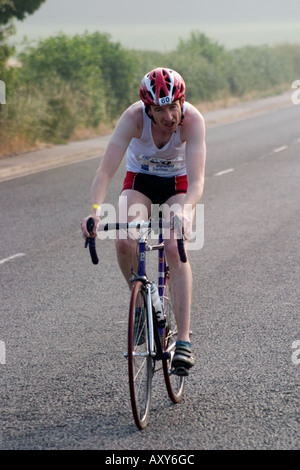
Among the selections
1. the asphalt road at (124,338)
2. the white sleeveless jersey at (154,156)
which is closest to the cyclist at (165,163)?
the white sleeveless jersey at (154,156)

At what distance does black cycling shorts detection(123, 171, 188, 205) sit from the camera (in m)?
5.56

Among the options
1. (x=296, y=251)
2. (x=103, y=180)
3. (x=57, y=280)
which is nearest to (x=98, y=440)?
(x=103, y=180)

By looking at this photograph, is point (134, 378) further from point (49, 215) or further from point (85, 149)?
point (85, 149)

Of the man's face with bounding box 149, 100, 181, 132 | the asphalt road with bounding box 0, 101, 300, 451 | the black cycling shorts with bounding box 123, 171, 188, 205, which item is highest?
the man's face with bounding box 149, 100, 181, 132

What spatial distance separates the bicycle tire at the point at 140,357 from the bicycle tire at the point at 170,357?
12cm

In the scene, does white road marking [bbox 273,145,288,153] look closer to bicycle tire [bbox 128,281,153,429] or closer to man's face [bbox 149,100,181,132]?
man's face [bbox 149,100,181,132]

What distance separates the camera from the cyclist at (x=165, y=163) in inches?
200

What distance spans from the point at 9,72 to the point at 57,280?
473 inches

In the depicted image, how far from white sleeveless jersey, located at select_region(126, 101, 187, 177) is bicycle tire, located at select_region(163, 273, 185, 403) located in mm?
668

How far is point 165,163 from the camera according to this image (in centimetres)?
552

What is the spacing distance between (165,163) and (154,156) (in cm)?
9

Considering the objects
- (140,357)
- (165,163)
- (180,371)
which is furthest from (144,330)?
(165,163)

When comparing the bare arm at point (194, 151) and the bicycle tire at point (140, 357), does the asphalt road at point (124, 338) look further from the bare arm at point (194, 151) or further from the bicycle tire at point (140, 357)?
the bare arm at point (194, 151)

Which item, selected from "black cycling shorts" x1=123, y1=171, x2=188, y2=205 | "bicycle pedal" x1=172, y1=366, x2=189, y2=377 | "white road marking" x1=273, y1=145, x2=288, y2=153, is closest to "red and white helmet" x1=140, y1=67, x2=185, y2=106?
"black cycling shorts" x1=123, y1=171, x2=188, y2=205
